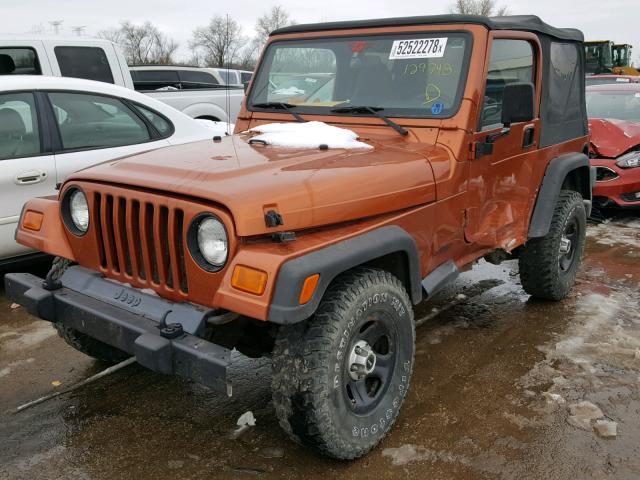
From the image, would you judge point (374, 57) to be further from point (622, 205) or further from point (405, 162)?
point (622, 205)

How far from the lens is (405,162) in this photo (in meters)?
3.11

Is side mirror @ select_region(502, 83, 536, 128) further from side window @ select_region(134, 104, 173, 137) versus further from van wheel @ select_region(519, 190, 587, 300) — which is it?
side window @ select_region(134, 104, 173, 137)

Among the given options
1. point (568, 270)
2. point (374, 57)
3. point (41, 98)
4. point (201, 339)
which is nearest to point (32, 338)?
point (41, 98)

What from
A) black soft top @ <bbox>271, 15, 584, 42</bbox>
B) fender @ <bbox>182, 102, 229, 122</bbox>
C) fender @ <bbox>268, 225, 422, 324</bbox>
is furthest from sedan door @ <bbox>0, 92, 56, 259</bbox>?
fender @ <bbox>182, 102, 229, 122</bbox>

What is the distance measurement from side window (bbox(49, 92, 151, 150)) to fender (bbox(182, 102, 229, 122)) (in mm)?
3944

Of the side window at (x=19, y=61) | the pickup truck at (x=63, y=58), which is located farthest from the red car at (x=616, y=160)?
the side window at (x=19, y=61)

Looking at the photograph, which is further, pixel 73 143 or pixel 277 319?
pixel 73 143

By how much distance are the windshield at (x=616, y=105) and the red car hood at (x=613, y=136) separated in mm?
588

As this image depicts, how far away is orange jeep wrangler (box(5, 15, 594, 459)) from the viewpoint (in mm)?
2475

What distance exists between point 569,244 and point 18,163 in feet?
14.0

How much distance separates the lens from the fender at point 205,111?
9.36m

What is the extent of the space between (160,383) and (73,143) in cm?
236

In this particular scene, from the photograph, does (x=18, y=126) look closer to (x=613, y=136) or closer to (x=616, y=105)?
(x=613, y=136)

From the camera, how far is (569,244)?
4863 millimetres
